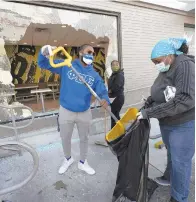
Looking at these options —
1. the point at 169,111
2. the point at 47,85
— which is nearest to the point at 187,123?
the point at 169,111

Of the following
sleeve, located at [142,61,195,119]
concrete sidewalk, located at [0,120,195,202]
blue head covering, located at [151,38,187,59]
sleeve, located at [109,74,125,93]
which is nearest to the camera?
Result: sleeve, located at [142,61,195,119]

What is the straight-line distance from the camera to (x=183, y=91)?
1.48 m

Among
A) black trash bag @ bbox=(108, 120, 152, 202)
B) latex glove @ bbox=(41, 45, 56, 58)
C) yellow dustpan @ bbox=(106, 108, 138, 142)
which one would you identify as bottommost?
black trash bag @ bbox=(108, 120, 152, 202)

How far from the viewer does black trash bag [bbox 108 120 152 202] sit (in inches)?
64.8

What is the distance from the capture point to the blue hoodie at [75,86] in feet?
7.18

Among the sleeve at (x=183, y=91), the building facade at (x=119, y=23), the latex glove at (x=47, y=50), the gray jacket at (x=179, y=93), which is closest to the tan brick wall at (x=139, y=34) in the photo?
the building facade at (x=119, y=23)

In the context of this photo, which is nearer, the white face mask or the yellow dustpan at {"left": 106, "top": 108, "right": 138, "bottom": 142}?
the white face mask

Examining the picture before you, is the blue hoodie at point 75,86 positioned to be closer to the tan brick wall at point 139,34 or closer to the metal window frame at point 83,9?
the metal window frame at point 83,9

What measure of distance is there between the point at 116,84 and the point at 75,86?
147cm

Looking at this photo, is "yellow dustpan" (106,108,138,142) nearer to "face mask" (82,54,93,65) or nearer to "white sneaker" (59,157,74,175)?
"face mask" (82,54,93,65)

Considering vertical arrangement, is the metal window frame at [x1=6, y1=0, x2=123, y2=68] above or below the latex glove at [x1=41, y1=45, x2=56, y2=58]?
above

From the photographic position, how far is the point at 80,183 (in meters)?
2.31

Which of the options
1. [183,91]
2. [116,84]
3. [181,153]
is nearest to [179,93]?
[183,91]


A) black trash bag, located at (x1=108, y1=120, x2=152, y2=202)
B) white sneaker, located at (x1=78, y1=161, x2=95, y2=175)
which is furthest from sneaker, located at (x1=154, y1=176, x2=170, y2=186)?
white sneaker, located at (x1=78, y1=161, x2=95, y2=175)
